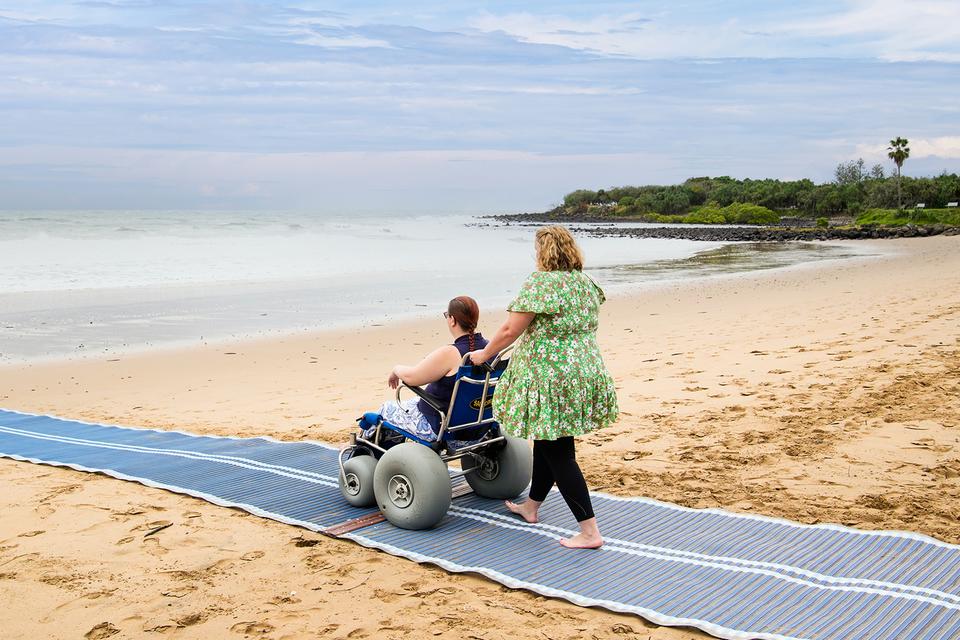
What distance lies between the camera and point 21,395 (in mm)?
8719

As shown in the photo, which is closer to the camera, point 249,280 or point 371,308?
point 371,308

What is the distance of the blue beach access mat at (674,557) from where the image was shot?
3.36 meters

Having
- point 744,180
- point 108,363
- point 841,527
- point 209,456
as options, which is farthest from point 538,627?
point 744,180

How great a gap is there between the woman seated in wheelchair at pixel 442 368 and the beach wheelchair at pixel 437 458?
0.16 ft

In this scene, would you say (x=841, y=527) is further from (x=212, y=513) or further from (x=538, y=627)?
(x=212, y=513)

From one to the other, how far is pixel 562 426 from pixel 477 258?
89.9ft

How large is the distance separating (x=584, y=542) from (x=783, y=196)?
260 feet

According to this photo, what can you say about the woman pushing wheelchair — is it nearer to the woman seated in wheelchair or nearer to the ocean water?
the woman seated in wheelchair

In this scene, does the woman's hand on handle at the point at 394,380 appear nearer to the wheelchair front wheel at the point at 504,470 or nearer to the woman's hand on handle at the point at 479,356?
the woman's hand on handle at the point at 479,356

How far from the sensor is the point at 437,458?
4.36m

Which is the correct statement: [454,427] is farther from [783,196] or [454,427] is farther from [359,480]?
[783,196]

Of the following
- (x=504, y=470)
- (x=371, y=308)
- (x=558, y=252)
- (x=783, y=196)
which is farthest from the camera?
(x=783, y=196)

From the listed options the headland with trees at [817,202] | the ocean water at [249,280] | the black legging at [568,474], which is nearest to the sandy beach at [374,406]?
the black legging at [568,474]

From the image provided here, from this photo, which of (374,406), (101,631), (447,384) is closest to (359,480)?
(447,384)
